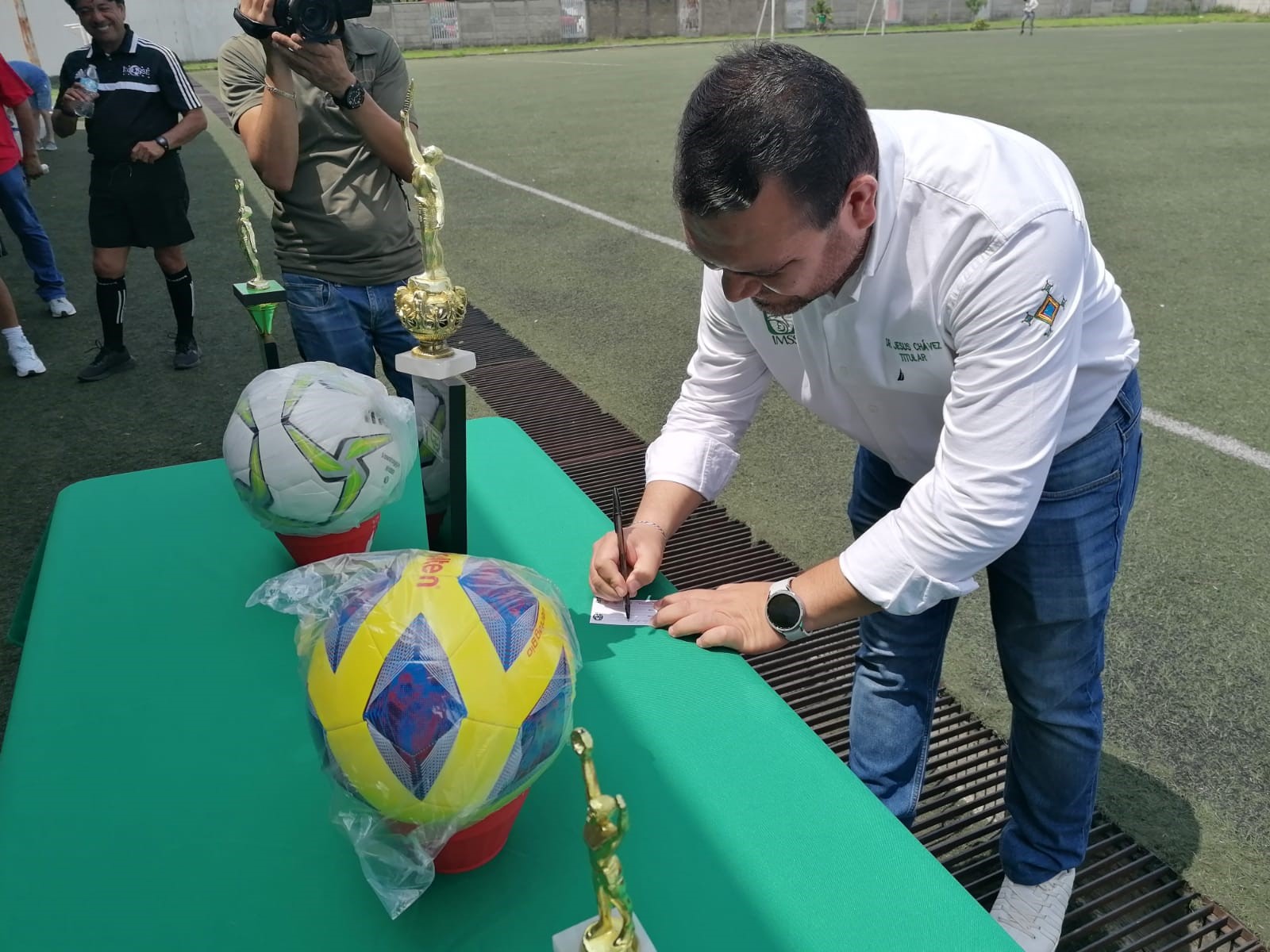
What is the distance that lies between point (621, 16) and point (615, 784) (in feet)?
143

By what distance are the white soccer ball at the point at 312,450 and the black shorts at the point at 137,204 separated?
3755 mm

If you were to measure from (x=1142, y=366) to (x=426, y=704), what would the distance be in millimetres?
4647

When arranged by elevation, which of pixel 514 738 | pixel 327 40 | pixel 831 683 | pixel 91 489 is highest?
pixel 327 40

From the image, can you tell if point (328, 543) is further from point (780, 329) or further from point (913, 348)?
point (913, 348)

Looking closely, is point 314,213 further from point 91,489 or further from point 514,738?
point 514,738

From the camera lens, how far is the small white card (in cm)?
170

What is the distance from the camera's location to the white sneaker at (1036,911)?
72.9 inches

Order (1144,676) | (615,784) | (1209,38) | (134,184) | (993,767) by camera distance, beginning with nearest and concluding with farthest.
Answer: (615,784) → (993,767) → (1144,676) → (134,184) → (1209,38)

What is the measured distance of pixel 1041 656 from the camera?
1726mm

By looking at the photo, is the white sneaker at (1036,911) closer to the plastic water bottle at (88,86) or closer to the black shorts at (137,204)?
the black shorts at (137,204)

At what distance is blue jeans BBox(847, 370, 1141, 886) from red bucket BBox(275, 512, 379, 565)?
1055 millimetres

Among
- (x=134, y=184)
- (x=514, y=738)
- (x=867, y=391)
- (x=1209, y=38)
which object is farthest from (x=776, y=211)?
(x=1209, y=38)

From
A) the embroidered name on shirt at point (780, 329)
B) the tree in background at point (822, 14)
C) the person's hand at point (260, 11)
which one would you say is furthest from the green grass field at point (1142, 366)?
the tree in background at point (822, 14)

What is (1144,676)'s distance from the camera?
8.76 ft
